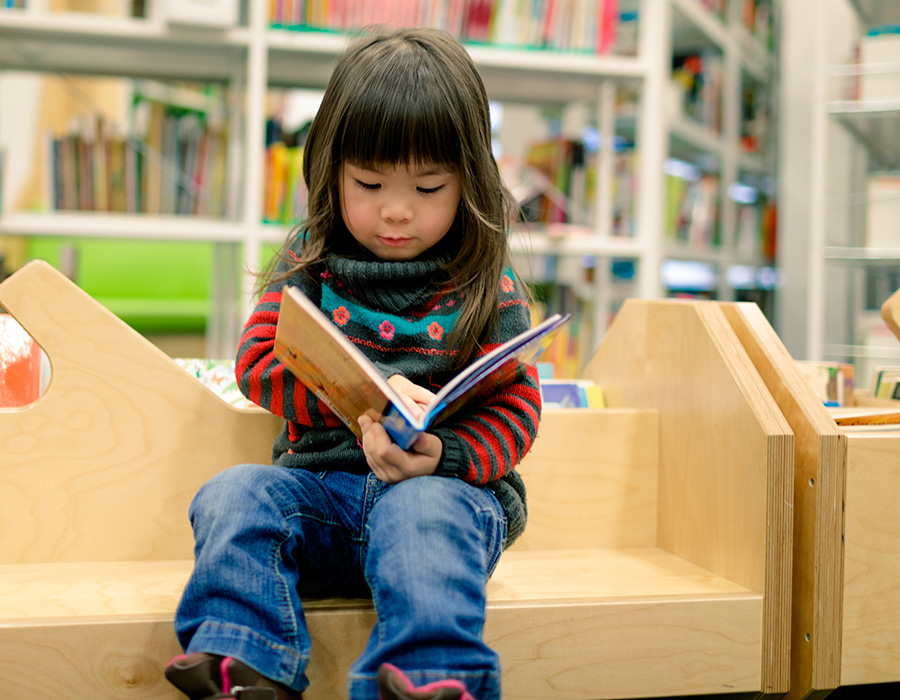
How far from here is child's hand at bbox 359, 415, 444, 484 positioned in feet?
2.68

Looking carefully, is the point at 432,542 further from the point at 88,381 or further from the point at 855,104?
the point at 855,104

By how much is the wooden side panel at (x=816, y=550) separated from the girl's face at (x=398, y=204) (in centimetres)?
48

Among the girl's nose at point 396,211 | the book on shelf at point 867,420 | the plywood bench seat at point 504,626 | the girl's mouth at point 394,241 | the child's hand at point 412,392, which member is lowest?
the plywood bench seat at point 504,626

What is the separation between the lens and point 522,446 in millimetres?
909

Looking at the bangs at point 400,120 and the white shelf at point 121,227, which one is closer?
the bangs at point 400,120

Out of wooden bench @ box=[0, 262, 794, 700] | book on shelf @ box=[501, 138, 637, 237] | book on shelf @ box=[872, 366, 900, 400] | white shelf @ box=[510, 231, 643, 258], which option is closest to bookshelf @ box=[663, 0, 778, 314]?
book on shelf @ box=[501, 138, 637, 237]

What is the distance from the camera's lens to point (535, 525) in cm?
115

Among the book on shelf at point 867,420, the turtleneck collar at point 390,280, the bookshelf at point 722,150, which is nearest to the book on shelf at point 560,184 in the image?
the bookshelf at point 722,150

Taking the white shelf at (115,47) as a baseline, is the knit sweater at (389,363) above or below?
below

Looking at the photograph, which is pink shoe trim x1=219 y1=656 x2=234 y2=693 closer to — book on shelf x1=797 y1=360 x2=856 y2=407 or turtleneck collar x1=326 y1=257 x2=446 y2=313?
turtleneck collar x1=326 y1=257 x2=446 y2=313

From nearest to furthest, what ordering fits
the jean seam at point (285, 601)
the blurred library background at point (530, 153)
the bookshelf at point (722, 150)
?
the jean seam at point (285, 601)
the blurred library background at point (530, 153)
the bookshelf at point (722, 150)

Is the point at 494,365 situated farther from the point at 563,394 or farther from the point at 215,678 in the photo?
the point at 563,394

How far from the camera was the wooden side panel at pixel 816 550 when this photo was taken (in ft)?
3.12

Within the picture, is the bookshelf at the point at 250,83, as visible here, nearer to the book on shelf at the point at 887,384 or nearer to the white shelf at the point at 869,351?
the white shelf at the point at 869,351
